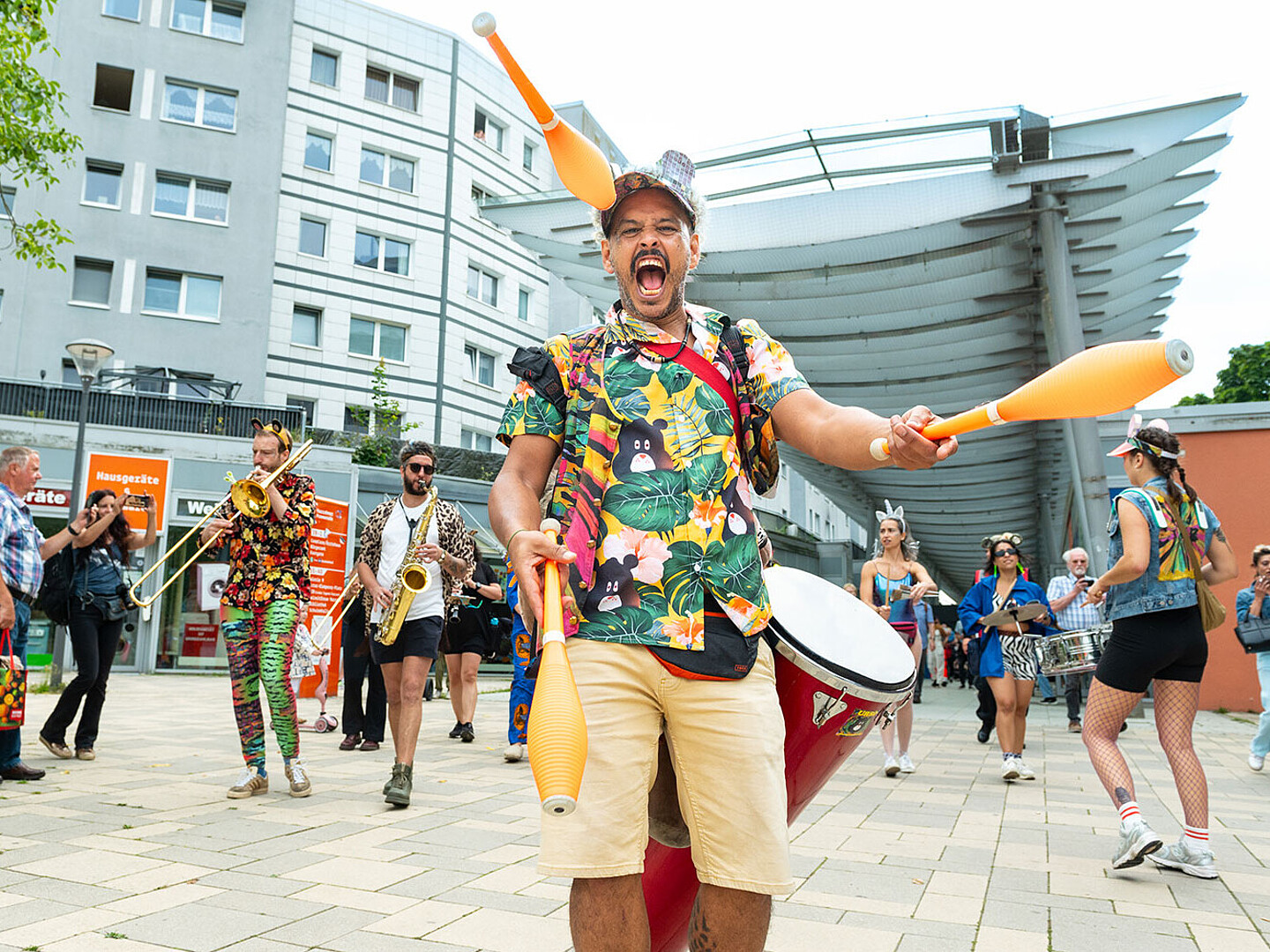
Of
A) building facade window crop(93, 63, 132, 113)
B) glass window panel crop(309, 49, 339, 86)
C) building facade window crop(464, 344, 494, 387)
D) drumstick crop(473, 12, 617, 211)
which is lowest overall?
drumstick crop(473, 12, 617, 211)

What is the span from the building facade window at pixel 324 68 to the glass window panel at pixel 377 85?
1027 millimetres

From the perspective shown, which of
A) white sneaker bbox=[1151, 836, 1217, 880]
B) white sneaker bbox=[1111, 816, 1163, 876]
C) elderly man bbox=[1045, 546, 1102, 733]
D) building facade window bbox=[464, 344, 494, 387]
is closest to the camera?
white sneaker bbox=[1111, 816, 1163, 876]

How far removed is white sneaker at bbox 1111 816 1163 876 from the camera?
4.21m

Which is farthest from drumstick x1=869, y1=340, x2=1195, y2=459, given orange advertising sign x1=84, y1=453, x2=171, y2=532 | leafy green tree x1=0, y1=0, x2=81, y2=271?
orange advertising sign x1=84, y1=453, x2=171, y2=532

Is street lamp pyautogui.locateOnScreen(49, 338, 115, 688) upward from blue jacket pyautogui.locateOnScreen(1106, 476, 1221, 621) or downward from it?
upward

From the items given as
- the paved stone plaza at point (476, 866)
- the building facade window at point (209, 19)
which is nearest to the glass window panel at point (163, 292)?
the building facade window at point (209, 19)

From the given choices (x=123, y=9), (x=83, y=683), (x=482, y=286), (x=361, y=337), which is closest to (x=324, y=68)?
(x=123, y=9)

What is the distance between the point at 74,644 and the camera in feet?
Answer: 23.3

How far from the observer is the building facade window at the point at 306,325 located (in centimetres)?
2847

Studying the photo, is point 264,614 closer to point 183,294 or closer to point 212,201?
point 183,294

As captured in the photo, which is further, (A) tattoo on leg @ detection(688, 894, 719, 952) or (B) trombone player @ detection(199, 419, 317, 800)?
(B) trombone player @ detection(199, 419, 317, 800)

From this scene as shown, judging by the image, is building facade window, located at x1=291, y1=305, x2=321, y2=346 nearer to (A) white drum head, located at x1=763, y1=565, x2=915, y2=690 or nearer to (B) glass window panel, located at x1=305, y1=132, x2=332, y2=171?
(B) glass window panel, located at x1=305, y1=132, x2=332, y2=171

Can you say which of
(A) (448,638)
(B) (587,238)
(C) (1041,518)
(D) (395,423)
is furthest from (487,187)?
(A) (448,638)

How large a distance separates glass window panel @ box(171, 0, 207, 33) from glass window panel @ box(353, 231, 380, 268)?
7.10m
